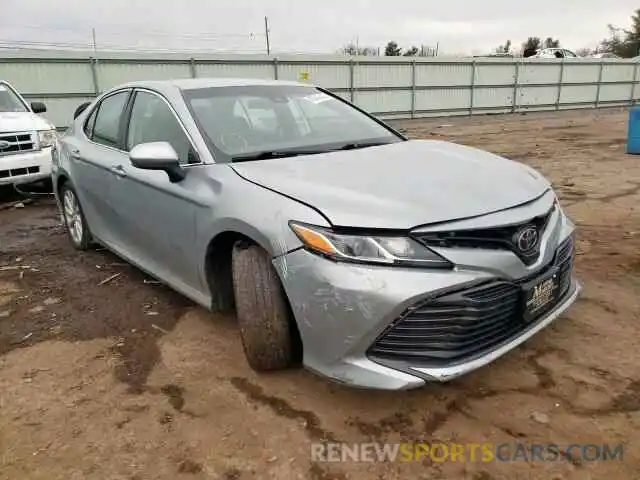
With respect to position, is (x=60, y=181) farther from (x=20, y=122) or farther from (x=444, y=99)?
(x=444, y=99)

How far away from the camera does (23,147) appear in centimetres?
729

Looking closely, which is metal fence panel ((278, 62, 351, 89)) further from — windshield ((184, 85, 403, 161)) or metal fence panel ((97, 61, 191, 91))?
windshield ((184, 85, 403, 161))

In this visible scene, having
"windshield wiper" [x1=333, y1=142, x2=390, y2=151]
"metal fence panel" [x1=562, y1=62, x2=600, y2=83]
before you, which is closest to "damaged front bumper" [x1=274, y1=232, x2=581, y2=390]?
"windshield wiper" [x1=333, y1=142, x2=390, y2=151]

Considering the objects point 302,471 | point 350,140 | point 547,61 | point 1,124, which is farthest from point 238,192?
point 547,61

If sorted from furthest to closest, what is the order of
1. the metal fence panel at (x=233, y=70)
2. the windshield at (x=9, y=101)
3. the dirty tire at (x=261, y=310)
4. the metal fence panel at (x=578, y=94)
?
the metal fence panel at (x=578, y=94)
the metal fence panel at (x=233, y=70)
the windshield at (x=9, y=101)
the dirty tire at (x=261, y=310)

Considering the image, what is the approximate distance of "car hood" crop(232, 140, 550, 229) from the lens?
2273 mm

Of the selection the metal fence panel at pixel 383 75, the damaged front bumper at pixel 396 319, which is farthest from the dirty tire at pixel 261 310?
the metal fence panel at pixel 383 75

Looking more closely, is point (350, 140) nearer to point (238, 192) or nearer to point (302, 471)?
point (238, 192)

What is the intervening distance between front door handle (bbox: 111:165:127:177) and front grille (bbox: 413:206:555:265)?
2.26m

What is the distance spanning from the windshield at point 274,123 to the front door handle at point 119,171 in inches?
27.8

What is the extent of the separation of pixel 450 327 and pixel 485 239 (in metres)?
0.39

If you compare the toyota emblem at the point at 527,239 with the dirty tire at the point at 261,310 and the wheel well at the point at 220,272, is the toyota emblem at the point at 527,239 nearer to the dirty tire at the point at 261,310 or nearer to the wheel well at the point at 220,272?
the dirty tire at the point at 261,310

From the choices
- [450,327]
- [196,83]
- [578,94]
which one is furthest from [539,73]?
[450,327]

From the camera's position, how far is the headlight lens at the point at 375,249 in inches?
85.9
